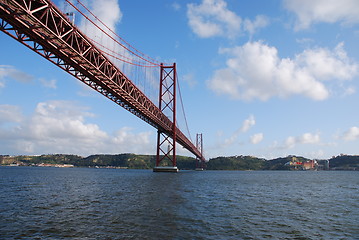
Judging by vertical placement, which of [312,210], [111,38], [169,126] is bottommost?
[312,210]

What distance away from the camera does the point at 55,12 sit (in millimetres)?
18750

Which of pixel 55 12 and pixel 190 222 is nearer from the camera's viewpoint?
pixel 190 222

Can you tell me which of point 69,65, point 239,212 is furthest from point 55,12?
point 239,212

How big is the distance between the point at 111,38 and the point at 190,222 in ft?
115

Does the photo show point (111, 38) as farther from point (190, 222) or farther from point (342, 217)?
point (342, 217)

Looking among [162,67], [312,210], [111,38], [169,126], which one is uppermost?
[162,67]

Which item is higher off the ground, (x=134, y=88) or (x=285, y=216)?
(x=134, y=88)

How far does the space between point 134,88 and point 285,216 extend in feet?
97.5

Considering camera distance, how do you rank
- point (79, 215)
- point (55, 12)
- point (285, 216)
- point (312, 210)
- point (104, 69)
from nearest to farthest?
point (79, 215) < point (285, 216) < point (312, 210) < point (55, 12) < point (104, 69)

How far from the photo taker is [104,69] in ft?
95.2

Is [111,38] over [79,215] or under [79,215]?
over

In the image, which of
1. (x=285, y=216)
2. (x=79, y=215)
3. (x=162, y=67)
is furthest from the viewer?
(x=162, y=67)

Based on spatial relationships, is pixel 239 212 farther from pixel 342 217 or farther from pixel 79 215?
pixel 79 215

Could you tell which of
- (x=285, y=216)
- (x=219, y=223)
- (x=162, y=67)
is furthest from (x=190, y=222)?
(x=162, y=67)
